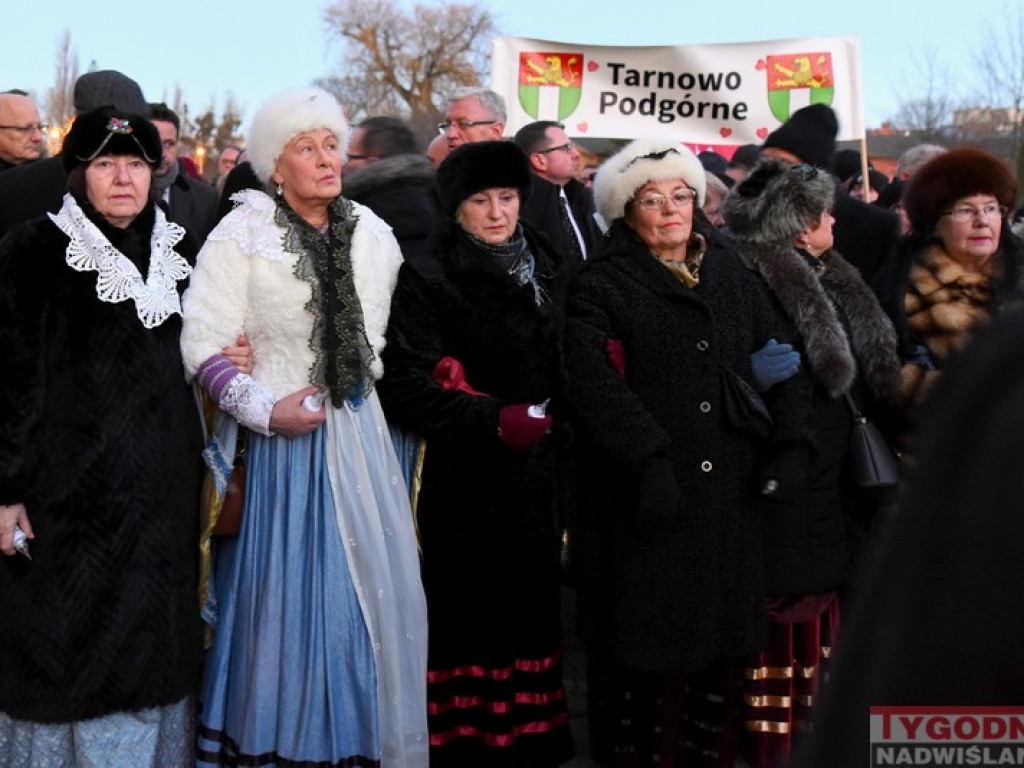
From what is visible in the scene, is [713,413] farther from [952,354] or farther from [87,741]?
[952,354]

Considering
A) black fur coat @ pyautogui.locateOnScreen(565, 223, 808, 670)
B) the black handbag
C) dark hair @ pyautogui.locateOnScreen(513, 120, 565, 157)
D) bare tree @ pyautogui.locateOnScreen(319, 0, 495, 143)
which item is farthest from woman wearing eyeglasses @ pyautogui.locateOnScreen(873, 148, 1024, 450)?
bare tree @ pyautogui.locateOnScreen(319, 0, 495, 143)

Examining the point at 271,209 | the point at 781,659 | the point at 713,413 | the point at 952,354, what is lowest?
the point at 781,659

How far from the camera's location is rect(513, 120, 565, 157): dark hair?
6555 mm

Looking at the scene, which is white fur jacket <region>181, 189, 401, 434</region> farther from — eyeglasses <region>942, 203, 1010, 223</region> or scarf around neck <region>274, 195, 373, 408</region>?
eyeglasses <region>942, 203, 1010, 223</region>

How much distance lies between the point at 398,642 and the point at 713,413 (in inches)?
48.7

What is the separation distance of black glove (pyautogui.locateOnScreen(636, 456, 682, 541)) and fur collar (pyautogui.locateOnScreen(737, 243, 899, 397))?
0.77m

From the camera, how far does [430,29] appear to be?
4978cm

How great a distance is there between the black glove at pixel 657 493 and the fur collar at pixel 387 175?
58.5 inches

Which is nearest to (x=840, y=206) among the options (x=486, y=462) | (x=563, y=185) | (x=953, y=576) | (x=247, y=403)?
(x=563, y=185)

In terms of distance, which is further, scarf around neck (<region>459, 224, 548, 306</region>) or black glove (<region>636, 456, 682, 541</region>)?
scarf around neck (<region>459, 224, 548, 306</region>)

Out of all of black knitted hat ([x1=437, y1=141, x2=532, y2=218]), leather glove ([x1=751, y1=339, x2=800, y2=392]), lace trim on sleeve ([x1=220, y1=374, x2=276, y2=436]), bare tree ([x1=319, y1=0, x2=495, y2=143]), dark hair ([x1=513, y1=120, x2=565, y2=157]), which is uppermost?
bare tree ([x1=319, y1=0, x2=495, y2=143])

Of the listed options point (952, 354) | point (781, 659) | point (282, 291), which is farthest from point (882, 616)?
point (781, 659)

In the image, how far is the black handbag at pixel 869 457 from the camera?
169 inches

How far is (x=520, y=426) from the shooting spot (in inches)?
151
